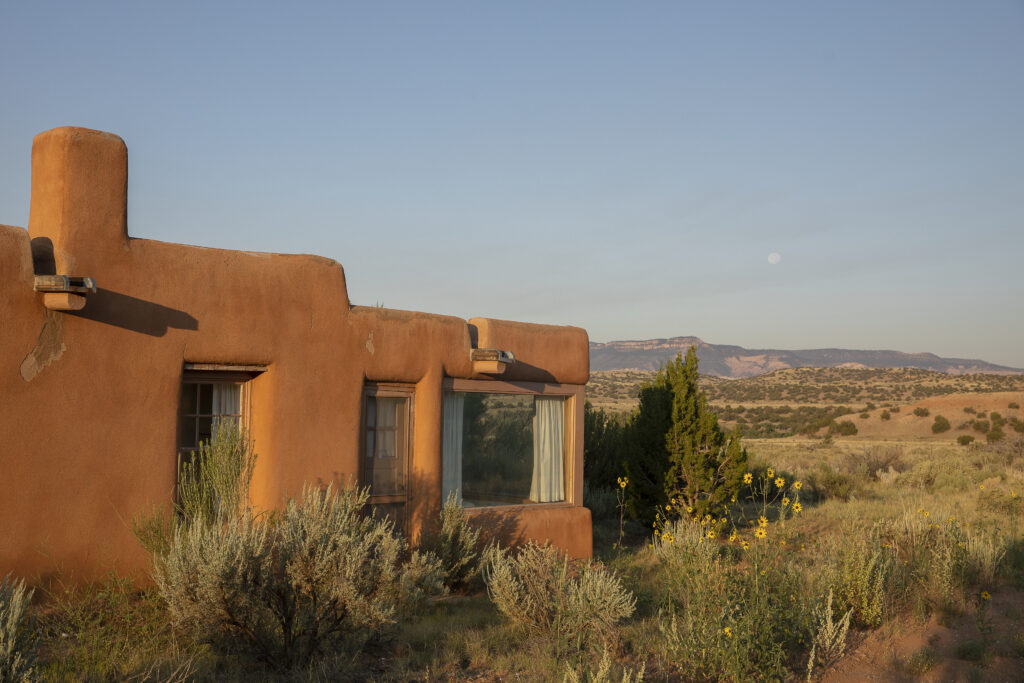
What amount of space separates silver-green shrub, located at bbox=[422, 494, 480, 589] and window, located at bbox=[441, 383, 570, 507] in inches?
19.3

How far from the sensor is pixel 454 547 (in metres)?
8.51

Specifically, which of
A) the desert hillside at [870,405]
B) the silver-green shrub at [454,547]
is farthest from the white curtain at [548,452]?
the desert hillside at [870,405]

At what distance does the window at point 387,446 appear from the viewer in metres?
8.34

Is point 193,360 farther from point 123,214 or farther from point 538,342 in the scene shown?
point 538,342

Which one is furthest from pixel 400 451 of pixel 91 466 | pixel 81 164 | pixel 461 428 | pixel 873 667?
pixel 873 667

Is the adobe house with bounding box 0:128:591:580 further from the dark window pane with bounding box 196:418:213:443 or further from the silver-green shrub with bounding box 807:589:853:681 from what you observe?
the silver-green shrub with bounding box 807:589:853:681

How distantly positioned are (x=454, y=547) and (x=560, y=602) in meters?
1.91

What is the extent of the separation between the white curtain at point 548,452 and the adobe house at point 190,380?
0.34 m

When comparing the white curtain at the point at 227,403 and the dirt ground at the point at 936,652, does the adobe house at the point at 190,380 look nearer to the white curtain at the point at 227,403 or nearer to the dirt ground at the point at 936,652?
the white curtain at the point at 227,403

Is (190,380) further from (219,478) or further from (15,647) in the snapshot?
(15,647)

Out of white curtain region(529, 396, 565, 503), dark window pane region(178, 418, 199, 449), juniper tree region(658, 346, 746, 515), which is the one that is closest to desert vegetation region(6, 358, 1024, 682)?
dark window pane region(178, 418, 199, 449)

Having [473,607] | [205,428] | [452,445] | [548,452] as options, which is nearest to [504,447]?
[548,452]

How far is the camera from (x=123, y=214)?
22.0 feet

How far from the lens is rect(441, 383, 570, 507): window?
923cm
